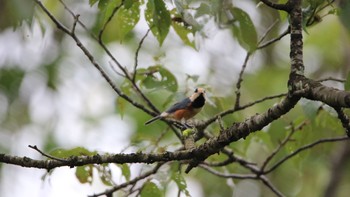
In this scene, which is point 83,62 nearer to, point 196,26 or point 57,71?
point 57,71

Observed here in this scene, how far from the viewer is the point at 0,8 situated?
23.2 ft

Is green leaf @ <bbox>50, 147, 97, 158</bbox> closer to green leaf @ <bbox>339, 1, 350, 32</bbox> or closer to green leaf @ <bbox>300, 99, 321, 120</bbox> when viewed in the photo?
green leaf @ <bbox>300, 99, 321, 120</bbox>

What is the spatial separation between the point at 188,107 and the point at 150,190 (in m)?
0.61

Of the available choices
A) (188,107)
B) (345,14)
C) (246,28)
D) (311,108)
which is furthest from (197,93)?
(345,14)

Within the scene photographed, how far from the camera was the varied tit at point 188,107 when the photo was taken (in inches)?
159

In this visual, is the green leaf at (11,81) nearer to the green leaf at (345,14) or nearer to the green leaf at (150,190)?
the green leaf at (150,190)

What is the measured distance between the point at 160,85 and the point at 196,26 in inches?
31.0

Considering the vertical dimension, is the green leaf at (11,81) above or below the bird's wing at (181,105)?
above

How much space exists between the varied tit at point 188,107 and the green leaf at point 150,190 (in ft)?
1.60

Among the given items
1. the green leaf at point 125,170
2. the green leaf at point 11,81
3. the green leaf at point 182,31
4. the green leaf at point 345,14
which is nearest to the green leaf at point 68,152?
the green leaf at point 125,170

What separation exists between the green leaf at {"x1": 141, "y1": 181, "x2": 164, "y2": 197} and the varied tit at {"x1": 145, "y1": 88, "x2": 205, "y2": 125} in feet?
1.60

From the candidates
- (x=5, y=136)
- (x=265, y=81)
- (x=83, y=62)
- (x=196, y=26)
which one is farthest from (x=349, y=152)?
(x=196, y=26)

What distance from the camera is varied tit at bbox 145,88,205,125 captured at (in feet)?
13.3

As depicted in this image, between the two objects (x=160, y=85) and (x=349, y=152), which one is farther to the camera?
(x=349, y=152)
